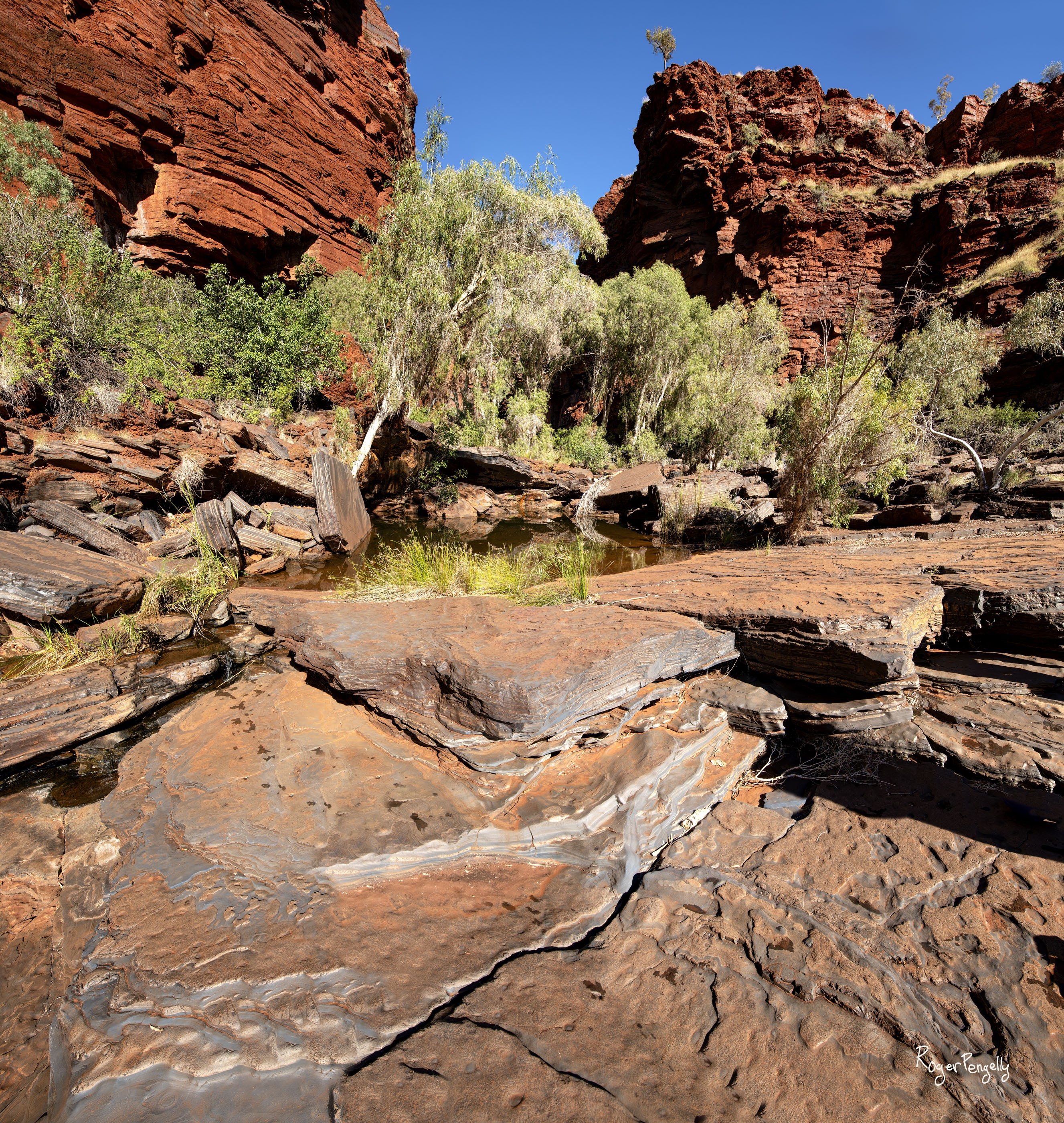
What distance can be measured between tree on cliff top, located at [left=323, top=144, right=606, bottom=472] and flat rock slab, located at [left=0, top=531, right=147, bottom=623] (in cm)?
794

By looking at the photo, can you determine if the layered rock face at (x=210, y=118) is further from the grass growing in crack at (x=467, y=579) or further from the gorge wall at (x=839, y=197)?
the gorge wall at (x=839, y=197)

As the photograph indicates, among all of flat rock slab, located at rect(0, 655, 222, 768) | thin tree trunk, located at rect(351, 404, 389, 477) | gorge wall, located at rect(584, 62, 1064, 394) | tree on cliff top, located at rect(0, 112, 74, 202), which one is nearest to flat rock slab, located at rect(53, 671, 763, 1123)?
flat rock slab, located at rect(0, 655, 222, 768)

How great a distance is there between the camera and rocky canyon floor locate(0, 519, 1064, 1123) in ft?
4.34

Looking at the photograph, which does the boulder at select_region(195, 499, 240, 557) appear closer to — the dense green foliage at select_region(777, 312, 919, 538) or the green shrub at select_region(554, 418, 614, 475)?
the dense green foliage at select_region(777, 312, 919, 538)

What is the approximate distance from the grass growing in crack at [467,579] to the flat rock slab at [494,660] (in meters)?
0.86

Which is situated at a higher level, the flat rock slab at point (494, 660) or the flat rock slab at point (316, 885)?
the flat rock slab at point (494, 660)

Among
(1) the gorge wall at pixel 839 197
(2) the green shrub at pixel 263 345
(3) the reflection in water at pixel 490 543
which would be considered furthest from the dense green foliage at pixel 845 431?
(1) the gorge wall at pixel 839 197

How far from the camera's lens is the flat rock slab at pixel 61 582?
4.46m

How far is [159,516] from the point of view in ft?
26.2

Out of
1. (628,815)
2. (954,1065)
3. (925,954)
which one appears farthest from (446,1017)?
(925,954)

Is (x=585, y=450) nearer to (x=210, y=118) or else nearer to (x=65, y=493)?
(x=65, y=493)
